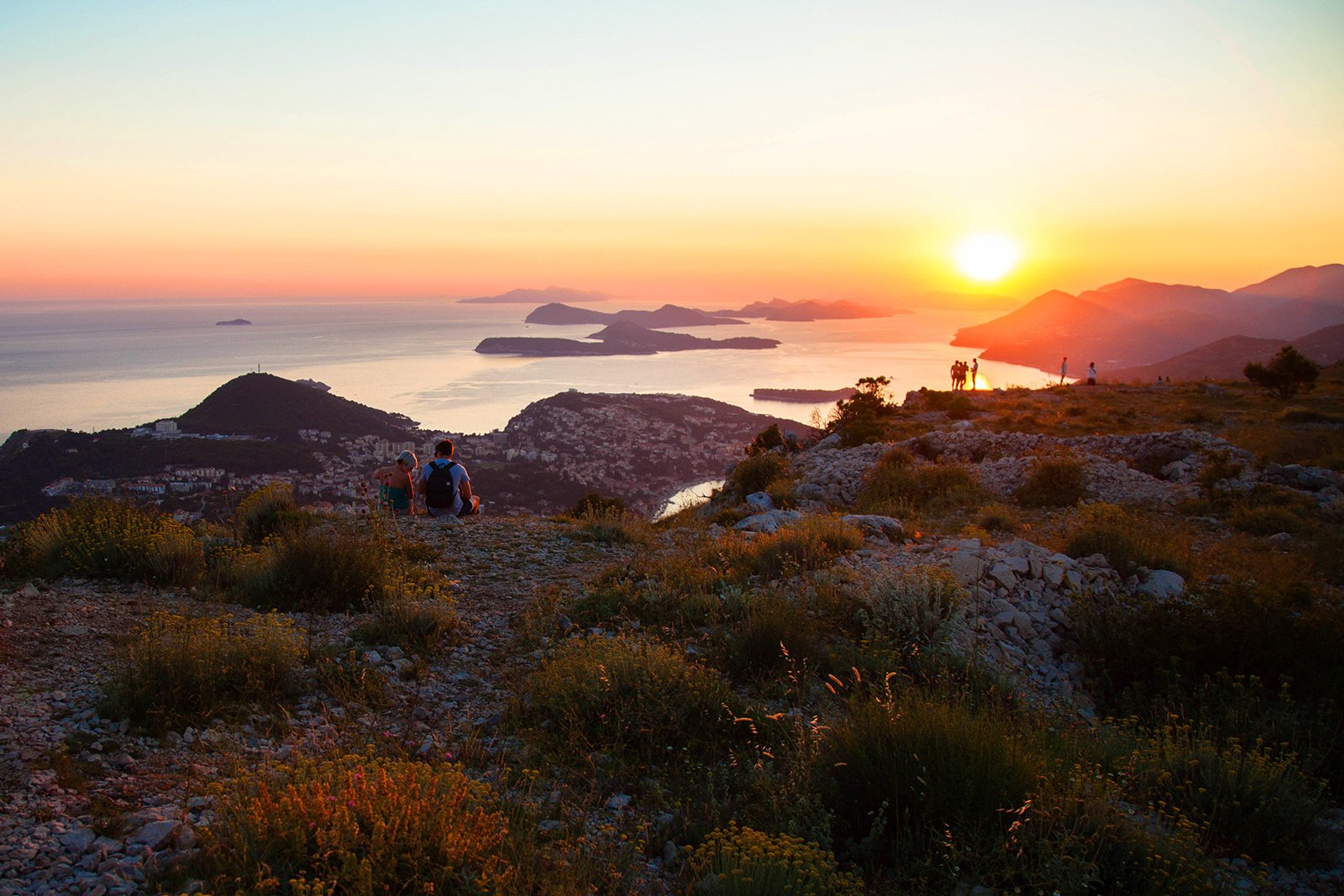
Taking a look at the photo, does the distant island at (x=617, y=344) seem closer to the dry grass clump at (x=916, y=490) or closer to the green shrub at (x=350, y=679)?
the dry grass clump at (x=916, y=490)

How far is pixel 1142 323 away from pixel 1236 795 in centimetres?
11721

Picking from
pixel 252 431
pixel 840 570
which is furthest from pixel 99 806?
pixel 252 431

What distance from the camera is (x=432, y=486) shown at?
9844 millimetres

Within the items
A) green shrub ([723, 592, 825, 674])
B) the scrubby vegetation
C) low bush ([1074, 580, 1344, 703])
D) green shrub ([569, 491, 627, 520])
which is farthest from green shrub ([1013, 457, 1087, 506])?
green shrub ([723, 592, 825, 674])

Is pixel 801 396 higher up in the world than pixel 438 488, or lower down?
lower down

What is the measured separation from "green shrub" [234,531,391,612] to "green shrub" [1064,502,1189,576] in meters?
6.88

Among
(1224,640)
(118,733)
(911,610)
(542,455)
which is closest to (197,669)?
(118,733)

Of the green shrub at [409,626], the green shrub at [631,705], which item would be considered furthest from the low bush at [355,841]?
the green shrub at [409,626]

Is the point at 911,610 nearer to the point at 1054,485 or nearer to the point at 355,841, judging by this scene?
the point at 355,841

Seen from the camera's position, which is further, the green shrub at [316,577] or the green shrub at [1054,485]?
the green shrub at [1054,485]

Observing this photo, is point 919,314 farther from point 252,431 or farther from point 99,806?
point 99,806

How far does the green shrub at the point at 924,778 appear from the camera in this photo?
284 centimetres

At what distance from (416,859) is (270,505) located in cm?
734

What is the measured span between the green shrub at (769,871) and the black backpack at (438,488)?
7.95 meters
